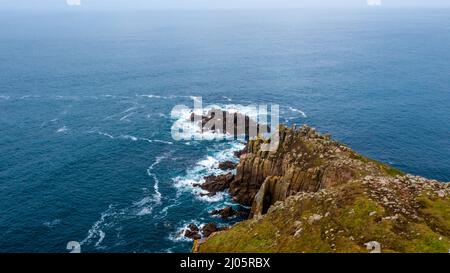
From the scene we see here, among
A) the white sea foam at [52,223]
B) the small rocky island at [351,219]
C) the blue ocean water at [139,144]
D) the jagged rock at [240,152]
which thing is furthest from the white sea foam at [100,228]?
the jagged rock at [240,152]

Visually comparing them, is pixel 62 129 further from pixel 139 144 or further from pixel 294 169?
pixel 294 169

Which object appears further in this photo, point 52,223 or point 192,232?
point 52,223

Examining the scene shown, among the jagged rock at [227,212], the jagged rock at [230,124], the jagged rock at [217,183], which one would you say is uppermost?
the jagged rock at [230,124]

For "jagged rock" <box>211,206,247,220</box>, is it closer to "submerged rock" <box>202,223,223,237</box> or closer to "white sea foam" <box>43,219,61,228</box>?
"submerged rock" <box>202,223,223,237</box>

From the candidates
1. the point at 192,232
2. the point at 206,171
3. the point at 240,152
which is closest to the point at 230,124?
the point at 240,152

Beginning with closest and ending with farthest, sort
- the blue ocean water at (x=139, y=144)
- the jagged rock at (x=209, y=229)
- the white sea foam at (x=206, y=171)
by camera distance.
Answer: the jagged rock at (x=209, y=229)
the blue ocean water at (x=139, y=144)
the white sea foam at (x=206, y=171)

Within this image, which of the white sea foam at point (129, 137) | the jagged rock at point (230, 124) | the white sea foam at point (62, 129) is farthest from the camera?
the white sea foam at point (62, 129)

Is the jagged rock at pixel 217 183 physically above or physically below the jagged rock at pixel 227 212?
above

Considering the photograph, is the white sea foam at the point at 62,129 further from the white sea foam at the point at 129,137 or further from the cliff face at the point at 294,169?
the cliff face at the point at 294,169

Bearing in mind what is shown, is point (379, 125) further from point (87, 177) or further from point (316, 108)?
point (87, 177)

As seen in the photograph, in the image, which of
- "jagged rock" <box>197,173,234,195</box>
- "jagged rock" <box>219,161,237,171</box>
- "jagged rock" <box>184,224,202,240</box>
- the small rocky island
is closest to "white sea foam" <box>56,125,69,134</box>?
"jagged rock" <box>219,161,237,171</box>
